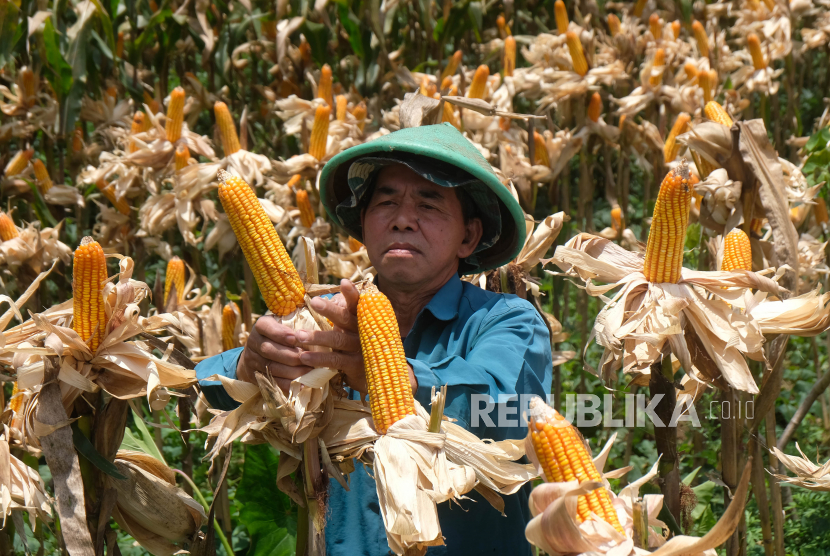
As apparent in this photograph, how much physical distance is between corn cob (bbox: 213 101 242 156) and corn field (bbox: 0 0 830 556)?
14mm

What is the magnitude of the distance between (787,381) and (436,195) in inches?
124

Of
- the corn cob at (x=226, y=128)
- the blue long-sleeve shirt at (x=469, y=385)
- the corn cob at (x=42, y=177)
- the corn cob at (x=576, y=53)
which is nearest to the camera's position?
the blue long-sleeve shirt at (x=469, y=385)

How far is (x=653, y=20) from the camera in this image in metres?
5.06

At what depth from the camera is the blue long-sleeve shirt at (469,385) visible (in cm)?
190

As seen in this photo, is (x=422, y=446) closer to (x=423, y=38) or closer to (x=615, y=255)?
(x=615, y=255)

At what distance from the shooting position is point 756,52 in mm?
5039

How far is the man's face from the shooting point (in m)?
2.37

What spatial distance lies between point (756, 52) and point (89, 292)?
A: 4457 millimetres

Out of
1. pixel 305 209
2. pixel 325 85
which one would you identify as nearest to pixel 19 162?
pixel 325 85

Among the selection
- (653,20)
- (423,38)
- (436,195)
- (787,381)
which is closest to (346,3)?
(423,38)

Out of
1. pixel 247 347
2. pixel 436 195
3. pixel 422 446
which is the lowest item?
pixel 422 446

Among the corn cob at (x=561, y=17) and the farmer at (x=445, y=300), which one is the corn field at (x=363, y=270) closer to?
the corn cob at (x=561, y=17)

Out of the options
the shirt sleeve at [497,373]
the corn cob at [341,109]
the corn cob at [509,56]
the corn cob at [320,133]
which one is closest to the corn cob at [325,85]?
the corn cob at [341,109]

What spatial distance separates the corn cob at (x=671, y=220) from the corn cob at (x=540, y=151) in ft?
6.40
